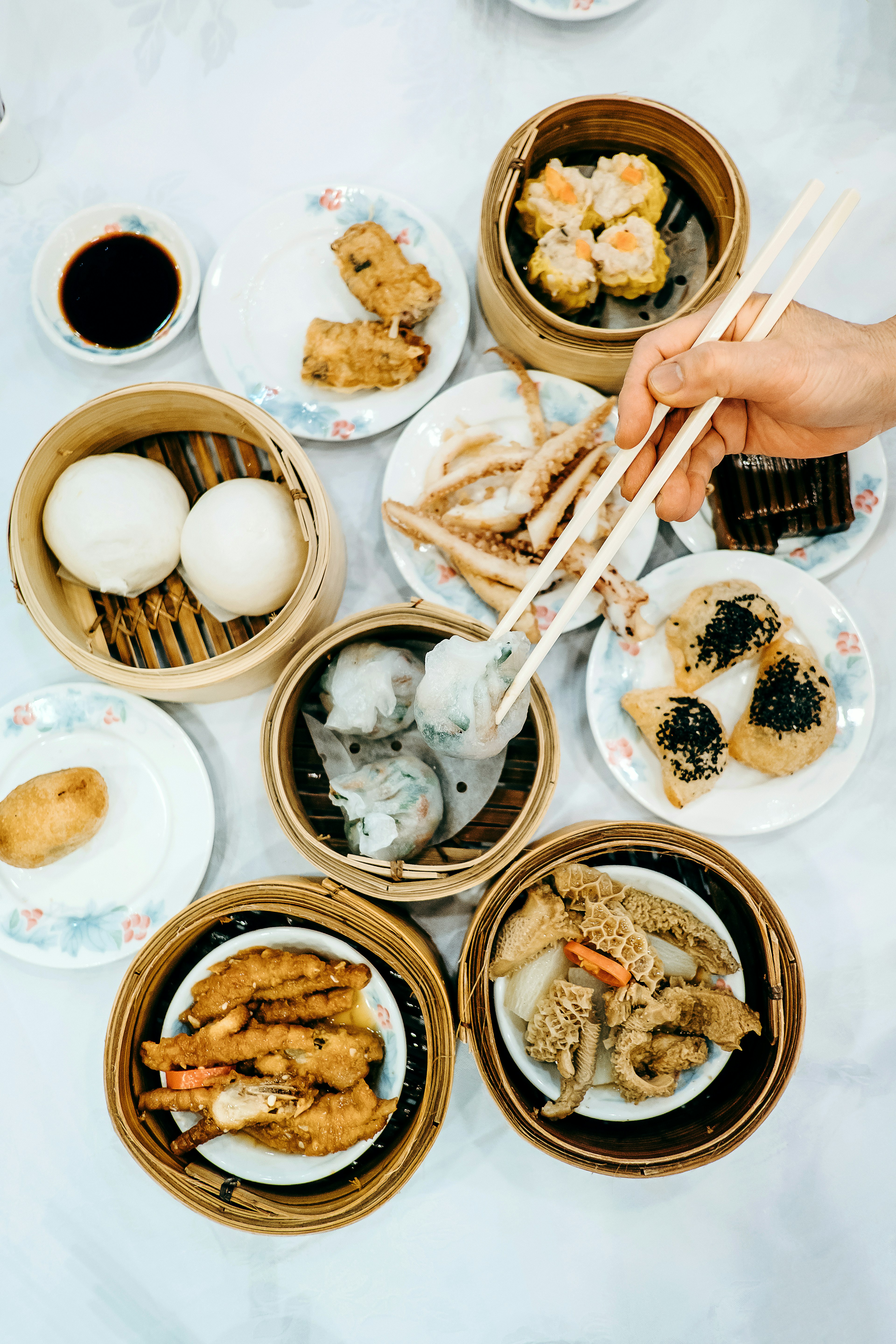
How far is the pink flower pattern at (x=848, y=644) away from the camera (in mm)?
1810

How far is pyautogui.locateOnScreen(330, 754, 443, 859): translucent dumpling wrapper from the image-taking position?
5.06 feet

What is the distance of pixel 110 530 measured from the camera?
5.40 feet

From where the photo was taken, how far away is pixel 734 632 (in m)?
1.73

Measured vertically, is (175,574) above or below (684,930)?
above

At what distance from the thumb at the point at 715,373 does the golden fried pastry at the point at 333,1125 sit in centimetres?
145

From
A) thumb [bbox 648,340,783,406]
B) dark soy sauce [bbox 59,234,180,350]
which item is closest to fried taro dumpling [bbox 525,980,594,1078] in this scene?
thumb [bbox 648,340,783,406]

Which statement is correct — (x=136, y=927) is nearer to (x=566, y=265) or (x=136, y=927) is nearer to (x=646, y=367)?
(x=646, y=367)

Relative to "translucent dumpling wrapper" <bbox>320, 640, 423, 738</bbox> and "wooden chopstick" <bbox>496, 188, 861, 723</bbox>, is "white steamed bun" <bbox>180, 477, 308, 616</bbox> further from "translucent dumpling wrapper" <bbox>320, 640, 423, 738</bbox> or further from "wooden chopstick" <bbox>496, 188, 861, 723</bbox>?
"wooden chopstick" <bbox>496, 188, 861, 723</bbox>

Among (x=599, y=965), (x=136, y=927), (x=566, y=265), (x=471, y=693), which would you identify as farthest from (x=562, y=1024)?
(x=566, y=265)

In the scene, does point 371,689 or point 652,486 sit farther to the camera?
point 371,689

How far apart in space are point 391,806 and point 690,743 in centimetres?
68

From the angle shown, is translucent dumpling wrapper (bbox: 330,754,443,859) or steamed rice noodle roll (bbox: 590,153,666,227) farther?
steamed rice noodle roll (bbox: 590,153,666,227)

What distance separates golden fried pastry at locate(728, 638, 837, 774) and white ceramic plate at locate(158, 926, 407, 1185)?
0.97 meters

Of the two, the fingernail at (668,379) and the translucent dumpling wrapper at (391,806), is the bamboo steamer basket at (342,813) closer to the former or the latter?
the translucent dumpling wrapper at (391,806)
